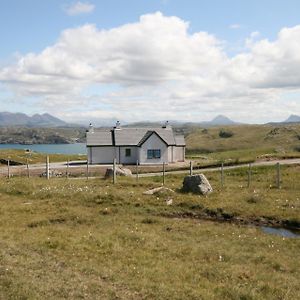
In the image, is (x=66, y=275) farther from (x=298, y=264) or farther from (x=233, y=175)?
(x=233, y=175)

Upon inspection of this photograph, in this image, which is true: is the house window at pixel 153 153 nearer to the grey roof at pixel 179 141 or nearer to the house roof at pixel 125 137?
the house roof at pixel 125 137

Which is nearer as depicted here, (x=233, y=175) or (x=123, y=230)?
(x=123, y=230)

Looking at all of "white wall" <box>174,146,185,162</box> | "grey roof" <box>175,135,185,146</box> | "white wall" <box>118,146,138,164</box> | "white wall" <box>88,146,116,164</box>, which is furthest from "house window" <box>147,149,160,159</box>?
"white wall" <box>88,146,116,164</box>

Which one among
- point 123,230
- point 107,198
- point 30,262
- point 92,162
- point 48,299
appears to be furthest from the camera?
point 92,162

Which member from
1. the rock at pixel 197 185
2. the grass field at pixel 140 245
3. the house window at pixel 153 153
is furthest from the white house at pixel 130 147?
the rock at pixel 197 185

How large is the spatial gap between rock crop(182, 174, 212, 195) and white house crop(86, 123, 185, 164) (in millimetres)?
36611

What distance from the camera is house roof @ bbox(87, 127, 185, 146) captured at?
73688mm

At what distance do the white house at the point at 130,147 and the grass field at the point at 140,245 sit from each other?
34437 millimetres

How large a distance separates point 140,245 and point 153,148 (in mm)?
51915

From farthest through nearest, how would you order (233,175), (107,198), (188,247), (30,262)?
1. (233,175)
2. (107,198)
3. (188,247)
4. (30,262)

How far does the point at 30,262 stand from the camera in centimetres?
1722

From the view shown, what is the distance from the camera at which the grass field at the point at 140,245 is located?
1497cm

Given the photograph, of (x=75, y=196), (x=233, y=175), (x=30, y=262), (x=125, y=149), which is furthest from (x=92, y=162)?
(x=30, y=262)

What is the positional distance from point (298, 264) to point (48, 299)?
1124 centimetres
